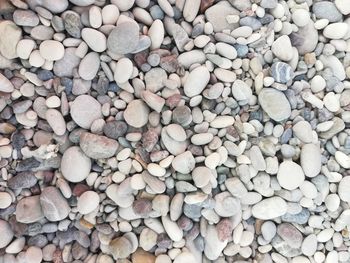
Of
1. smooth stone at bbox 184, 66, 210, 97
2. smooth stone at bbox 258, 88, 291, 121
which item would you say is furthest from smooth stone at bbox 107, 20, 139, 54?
smooth stone at bbox 258, 88, 291, 121

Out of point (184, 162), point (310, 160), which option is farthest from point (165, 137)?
point (310, 160)

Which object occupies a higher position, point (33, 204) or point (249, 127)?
point (249, 127)

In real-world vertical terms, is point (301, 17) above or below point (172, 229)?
above

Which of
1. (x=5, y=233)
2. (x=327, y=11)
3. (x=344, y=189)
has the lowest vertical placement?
(x=5, y=233)

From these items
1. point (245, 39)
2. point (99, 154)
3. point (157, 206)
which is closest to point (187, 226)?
point (157, 206)

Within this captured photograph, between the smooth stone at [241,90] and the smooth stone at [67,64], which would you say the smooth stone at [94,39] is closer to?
the smooth stone at [67,64]

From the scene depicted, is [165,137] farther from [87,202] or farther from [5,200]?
[5,200]

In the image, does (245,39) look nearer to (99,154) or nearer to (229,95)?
(229,95)
